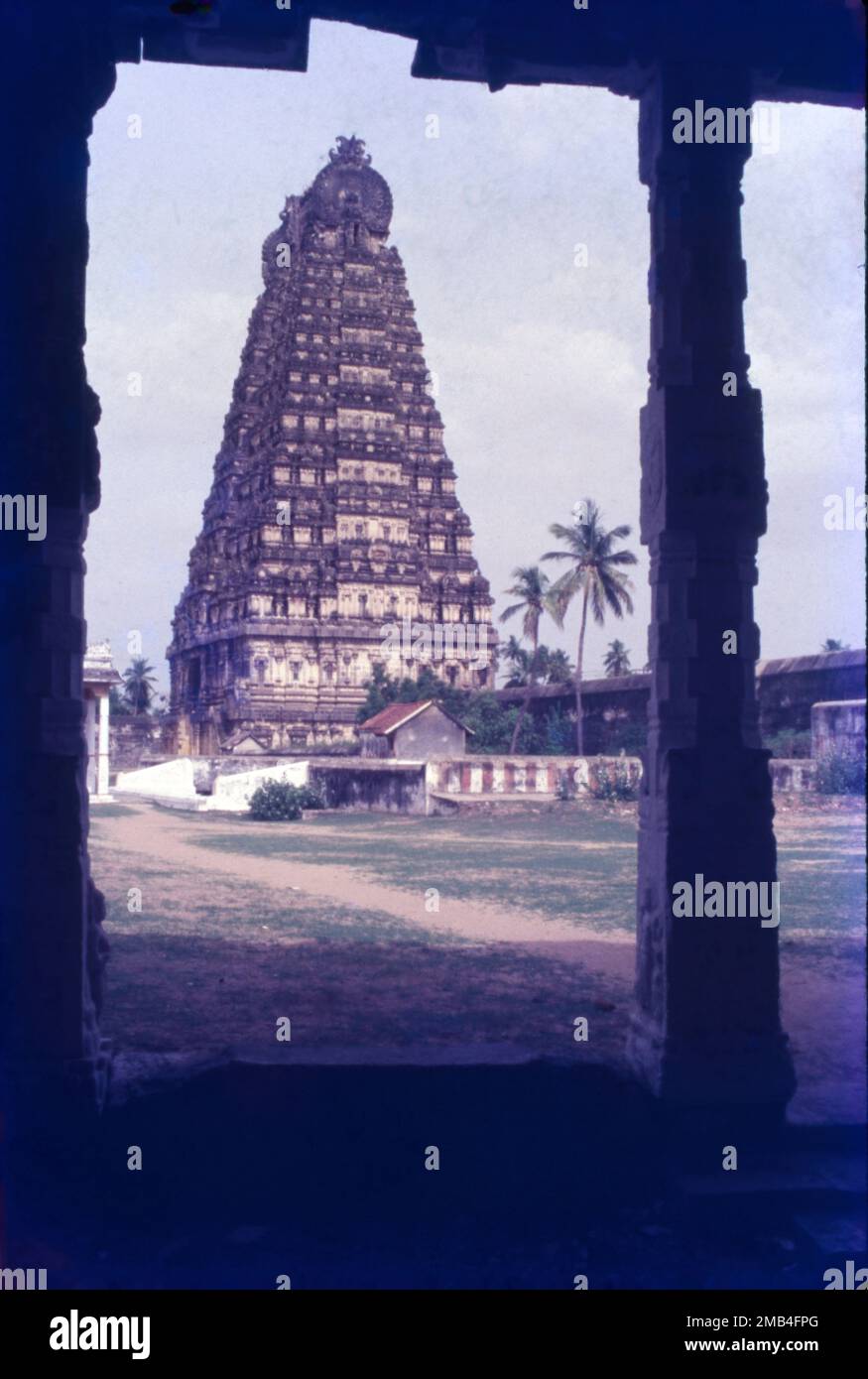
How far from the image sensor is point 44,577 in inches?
167

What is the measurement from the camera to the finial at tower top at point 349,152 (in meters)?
43.1

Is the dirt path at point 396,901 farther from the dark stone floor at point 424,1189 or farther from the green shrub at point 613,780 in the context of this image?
the green shrub at point 613,780

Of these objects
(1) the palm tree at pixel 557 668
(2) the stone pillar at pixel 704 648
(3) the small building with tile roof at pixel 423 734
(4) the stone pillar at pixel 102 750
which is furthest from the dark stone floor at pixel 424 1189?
(1) the palm tree at pixel 557 668

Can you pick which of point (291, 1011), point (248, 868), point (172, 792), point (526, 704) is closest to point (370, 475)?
point (526, 704)

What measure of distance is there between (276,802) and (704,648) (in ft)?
67.6

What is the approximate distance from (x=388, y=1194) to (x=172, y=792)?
27019 millimetres

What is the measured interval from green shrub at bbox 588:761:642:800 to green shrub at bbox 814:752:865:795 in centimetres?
426

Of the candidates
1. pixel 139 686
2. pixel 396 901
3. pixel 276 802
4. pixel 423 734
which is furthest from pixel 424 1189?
pixel 139 686

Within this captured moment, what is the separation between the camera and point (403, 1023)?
22.8ft

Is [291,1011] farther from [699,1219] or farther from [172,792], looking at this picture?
[172,792]

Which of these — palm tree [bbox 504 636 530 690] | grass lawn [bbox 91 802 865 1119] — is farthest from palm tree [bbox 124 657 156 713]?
grass lawn [bbox 91 802 865 1119]

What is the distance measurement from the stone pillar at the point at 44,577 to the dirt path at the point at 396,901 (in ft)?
18.1

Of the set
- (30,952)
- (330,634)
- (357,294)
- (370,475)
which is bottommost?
(30,952)

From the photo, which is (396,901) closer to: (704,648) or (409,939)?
(409,939)
